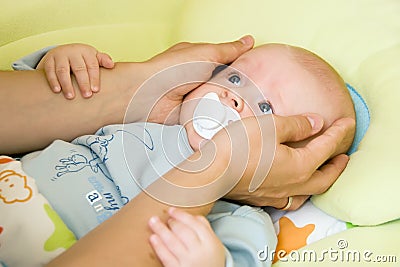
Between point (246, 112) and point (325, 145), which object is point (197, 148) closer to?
point (246, 112)

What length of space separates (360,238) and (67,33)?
0.84 m

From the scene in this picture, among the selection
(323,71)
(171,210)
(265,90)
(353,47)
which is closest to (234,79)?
(265,90)

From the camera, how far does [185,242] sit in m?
0.85

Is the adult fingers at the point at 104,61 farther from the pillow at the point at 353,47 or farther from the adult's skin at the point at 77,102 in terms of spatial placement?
the pillow at the point at 353,47

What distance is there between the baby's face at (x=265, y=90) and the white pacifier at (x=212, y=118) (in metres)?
0.01

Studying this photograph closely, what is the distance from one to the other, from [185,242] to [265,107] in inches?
15.4

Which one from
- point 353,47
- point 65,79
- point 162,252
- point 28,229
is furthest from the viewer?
point 353,47

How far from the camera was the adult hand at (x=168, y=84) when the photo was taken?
1.23 meters

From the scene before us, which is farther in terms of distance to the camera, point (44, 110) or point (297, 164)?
point (44, 110)

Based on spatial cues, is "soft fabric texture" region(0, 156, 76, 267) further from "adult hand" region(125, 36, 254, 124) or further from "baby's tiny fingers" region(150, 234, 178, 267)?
"adult hand" region(125, 36, 254, 124)

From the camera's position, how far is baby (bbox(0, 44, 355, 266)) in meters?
1.00

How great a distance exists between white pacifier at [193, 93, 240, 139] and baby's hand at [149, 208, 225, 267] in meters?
0.28

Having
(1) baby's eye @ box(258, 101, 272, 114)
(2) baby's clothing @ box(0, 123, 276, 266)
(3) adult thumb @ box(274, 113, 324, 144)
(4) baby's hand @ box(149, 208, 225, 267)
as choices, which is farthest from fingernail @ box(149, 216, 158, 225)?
(1) baby's eye @ box(258, 101, 272, 114)

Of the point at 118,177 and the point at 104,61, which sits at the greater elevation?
the point at 104,61
